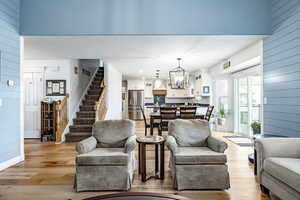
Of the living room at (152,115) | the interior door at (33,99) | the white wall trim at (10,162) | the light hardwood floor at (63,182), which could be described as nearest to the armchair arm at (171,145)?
the living room at (152,115)

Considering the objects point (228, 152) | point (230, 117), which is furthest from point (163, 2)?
point (230, 117)

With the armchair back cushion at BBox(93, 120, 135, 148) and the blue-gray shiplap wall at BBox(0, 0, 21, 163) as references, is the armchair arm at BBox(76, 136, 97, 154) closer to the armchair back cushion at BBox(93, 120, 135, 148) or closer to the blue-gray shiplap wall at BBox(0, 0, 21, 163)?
the armchair back cushion at BBox(93, 120, 135, 148)

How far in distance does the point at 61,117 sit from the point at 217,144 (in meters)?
4.64

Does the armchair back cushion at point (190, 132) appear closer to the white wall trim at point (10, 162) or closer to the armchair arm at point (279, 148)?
the armchair arm at point (279, 148)

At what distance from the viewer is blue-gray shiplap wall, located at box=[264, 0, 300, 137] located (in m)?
3.21

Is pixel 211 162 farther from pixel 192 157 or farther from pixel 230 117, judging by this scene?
pixel 230 117

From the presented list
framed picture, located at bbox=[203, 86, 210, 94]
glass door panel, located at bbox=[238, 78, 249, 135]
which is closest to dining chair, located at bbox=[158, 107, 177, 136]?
glass door panel, located at bbox=[238, 78, 249, 135]

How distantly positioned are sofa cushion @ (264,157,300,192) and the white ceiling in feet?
8.79

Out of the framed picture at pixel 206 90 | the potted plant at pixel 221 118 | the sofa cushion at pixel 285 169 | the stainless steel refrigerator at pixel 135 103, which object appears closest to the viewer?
the sofa cushion at pixel 285 169

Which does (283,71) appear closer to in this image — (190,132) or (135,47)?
(190,132)

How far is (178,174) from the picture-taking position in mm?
2531

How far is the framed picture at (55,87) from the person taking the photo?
20.0ft

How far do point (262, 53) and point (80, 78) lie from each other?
5.72 m

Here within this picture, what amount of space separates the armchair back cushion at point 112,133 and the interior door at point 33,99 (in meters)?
3.99
